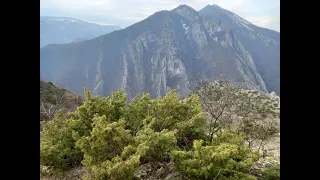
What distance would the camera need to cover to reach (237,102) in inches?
259

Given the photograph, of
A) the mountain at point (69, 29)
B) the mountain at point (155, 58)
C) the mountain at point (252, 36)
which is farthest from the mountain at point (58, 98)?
the mountain at point (252, 36)

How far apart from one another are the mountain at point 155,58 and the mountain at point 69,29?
45 cm

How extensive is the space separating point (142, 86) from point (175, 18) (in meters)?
7.55

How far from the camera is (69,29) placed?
697 inches

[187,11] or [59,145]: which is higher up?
[187,11]

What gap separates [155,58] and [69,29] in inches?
214

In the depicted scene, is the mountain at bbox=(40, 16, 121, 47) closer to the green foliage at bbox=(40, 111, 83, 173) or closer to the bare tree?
the bare tree

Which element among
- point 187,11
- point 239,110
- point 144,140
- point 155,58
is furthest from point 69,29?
point 144,140

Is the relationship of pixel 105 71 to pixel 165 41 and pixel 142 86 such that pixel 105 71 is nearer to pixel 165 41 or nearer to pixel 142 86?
pixel 142 86

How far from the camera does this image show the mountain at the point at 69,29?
655 inches

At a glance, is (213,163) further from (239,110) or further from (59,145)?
(239,110)

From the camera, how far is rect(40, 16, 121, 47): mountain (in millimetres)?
16634

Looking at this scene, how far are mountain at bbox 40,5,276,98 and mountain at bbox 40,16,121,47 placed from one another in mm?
454
